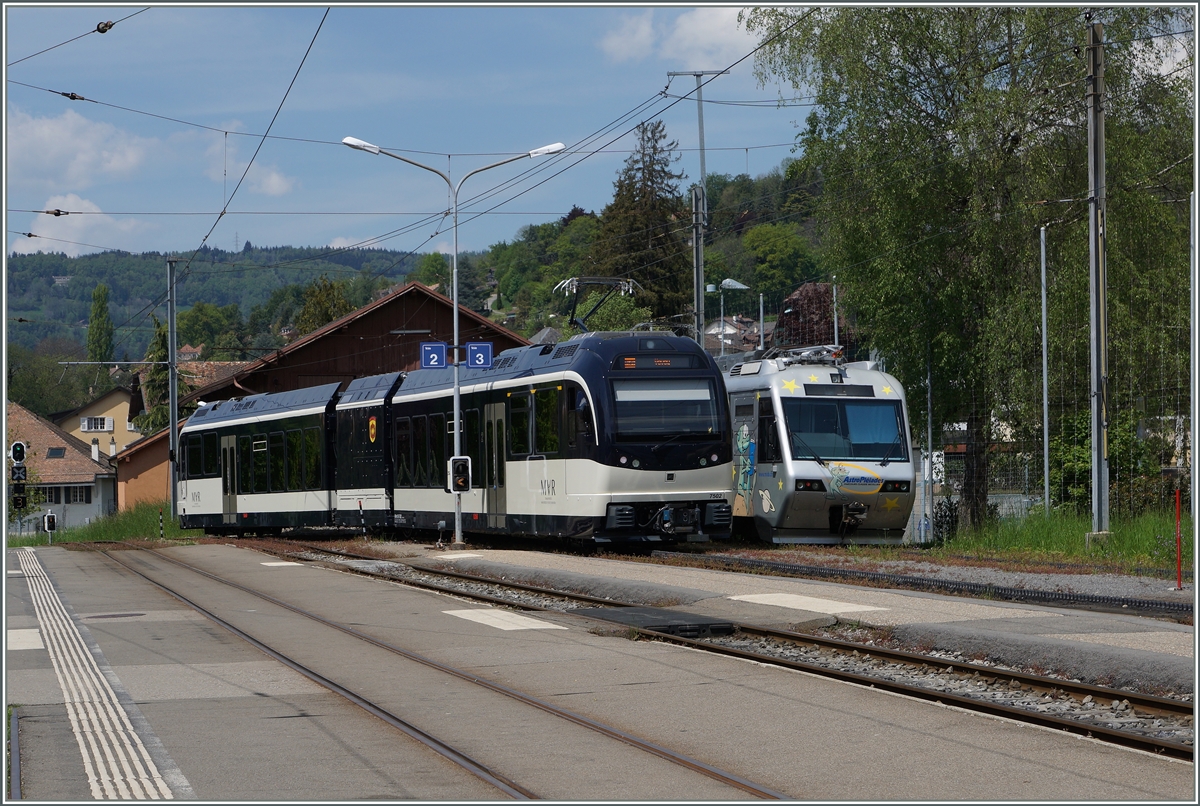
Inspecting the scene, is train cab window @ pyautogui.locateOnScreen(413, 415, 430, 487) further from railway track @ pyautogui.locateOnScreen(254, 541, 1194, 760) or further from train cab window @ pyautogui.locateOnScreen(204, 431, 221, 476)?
railway track @ pyautogui.locateOnScreen(254, 541, 1194, 760)

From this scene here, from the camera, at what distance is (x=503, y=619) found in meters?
15.4

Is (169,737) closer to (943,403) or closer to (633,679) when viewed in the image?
(633,679)

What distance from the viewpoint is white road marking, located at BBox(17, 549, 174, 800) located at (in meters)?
7.36

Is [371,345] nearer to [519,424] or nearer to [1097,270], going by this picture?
[519,424]

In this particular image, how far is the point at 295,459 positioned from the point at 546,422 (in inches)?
541

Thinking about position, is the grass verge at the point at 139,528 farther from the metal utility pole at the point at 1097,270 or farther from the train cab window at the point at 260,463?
the metal utility pole at the point at 1097,270

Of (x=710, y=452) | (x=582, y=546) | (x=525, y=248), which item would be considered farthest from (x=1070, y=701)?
(x=525, y=248)

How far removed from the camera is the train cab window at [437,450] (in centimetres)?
2828

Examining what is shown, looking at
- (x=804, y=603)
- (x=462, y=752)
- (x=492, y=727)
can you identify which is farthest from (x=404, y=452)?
(x=462, y=752)

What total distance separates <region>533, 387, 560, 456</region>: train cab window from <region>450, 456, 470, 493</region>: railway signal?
7.45 feet

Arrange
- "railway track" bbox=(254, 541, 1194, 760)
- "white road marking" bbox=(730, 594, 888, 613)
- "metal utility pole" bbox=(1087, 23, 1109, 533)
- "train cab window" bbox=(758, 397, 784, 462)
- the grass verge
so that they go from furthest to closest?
the grass verge → "train cab window" bbox=(758, 397, 784, 462) → "metal utility pole" bbox=(1087, 23, 1109, 533) → "white road marking" bbox=(730, 594, 888, 613) → "railway track" bbox=(254, 541, 1194, 760)

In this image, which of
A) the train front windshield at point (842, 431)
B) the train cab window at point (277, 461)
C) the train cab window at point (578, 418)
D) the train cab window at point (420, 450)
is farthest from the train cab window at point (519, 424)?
the train cab window at point (277, 461)

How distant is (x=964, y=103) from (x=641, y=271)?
238ft

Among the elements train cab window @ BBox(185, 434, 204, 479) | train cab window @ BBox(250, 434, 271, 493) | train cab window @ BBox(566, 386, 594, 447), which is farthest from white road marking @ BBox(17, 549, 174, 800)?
train cab window @ BBox(185, 434, 204, 479)
